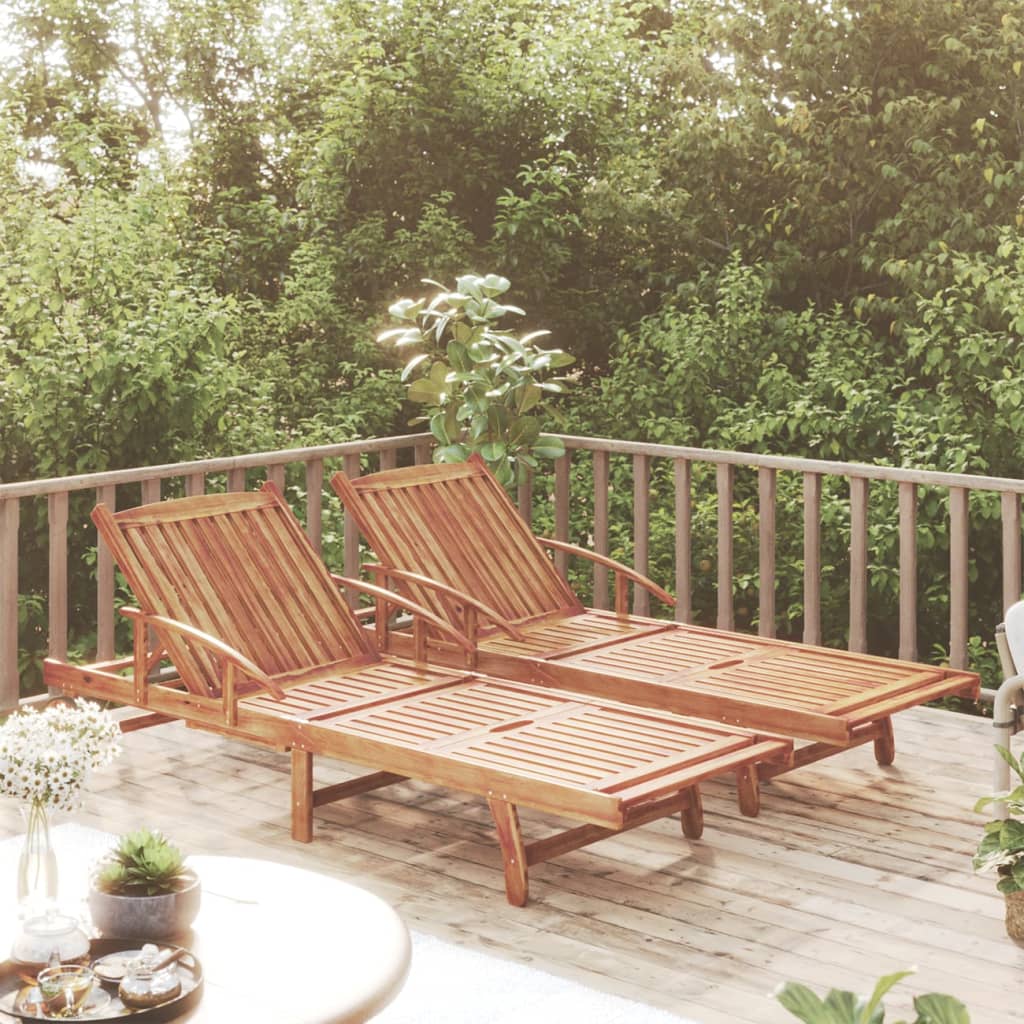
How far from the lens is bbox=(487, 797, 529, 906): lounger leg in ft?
14.1

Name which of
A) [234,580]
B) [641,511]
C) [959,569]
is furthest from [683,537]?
[234,580]

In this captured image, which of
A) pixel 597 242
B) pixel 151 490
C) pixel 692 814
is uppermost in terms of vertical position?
pixel 597 242

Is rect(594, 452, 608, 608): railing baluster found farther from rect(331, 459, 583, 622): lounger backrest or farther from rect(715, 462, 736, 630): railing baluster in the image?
rect(331, 459, 583, 622): lounger backrest

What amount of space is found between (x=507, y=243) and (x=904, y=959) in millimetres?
8105

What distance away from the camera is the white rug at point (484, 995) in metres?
3.58

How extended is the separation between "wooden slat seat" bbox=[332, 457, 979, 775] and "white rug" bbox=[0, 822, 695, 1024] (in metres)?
1.39

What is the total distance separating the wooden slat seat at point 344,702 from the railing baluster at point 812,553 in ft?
3.08

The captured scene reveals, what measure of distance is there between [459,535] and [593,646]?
2.51ft

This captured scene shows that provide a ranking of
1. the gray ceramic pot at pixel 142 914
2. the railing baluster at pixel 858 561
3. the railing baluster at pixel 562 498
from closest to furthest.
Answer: the gray ceramic pot at pixel 142 914
the railing baluster at pixel 858 561
the railing baluster at pixel 562 498

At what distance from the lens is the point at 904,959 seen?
155 inches

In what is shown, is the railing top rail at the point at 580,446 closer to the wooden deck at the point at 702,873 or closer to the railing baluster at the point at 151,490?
the railing baluster at the point at 151,490

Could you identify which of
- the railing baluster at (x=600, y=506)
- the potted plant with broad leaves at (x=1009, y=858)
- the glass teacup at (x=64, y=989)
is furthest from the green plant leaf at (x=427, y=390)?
the glass teacup at (x=64, y=989)

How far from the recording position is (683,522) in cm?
687

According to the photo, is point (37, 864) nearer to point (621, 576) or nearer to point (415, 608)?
point (415, 608)
